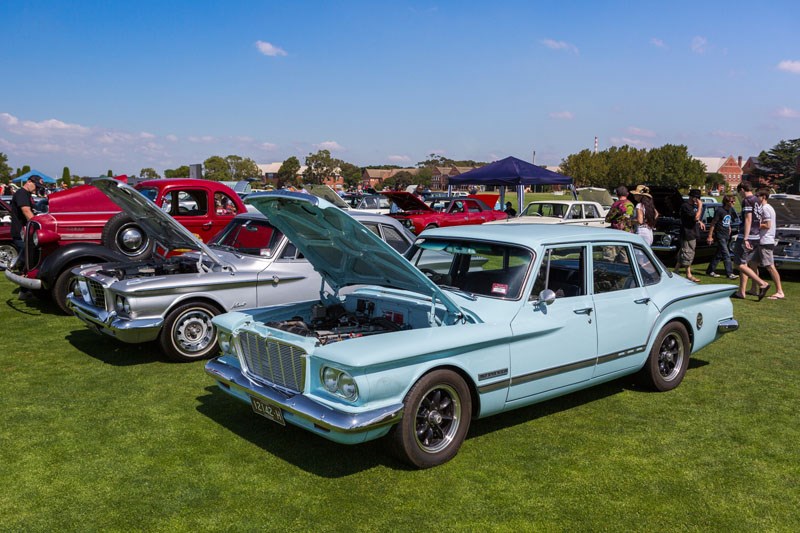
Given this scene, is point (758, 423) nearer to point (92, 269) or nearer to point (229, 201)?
point (92, 269)

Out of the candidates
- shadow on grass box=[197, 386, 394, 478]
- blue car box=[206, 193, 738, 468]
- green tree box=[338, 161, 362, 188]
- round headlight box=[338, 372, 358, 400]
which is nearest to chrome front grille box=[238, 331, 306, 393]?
blue car box=[206, 193, 738, 468]

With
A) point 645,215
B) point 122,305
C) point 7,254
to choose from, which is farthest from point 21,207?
point 645,215

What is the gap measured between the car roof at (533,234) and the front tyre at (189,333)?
2757 mm

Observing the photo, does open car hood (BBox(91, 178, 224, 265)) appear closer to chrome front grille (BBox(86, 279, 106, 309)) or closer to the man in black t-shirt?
chrome front grille (BBox(86, 279, 106, 309))

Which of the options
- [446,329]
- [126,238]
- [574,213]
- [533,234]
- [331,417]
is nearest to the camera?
[331,417]

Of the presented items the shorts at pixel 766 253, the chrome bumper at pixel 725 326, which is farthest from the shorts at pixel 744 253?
the chrome bumper at pixel 725 326

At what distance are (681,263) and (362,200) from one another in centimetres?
1527

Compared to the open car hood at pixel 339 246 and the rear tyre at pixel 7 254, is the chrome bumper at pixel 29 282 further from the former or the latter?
the rear tyre at pixel 7 254

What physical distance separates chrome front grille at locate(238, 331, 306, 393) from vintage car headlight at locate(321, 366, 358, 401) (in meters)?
0.21

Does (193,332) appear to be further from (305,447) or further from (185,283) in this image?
(305,447)

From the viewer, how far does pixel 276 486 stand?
414 cm

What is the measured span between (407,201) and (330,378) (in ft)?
57.6

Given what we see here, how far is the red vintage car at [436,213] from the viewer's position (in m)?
20.1

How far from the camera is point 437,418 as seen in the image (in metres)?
4.38
